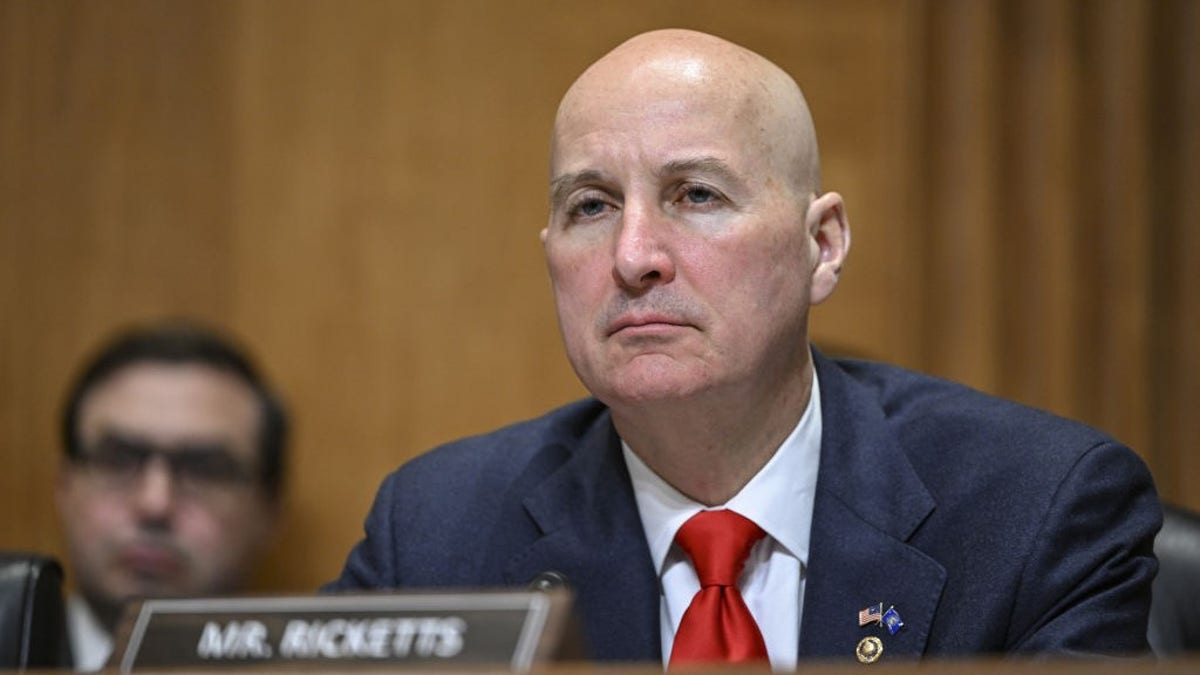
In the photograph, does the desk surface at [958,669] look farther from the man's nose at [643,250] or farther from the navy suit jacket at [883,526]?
the man's nose at [643,250]

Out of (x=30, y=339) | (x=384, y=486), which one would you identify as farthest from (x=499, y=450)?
(x=30, y=339)

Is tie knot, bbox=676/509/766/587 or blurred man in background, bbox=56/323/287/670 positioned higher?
tie knot, bbox=676/509/766/587

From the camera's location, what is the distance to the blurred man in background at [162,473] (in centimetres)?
344

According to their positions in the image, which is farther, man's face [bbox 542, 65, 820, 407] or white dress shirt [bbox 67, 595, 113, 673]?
white dress shirt [bbox 67, 595, 113, 673]

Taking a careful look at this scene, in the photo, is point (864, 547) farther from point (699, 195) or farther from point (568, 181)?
point (568, 181)

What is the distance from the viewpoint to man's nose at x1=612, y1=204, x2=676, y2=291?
6.84 ft

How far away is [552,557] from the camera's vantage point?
7.46 feet

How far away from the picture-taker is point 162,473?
345 centimetres

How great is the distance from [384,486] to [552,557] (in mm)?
351

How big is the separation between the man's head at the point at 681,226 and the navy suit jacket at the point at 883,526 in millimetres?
199

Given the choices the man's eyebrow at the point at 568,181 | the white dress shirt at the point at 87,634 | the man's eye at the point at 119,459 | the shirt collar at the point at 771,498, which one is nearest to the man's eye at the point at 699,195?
the man's eyebrow at the point at 568,181

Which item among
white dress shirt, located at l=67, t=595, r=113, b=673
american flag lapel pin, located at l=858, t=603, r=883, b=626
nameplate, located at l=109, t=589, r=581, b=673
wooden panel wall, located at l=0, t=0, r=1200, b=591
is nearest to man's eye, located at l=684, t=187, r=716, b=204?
american flag lapel pin, located at l=858, t=603, r=883, b=626

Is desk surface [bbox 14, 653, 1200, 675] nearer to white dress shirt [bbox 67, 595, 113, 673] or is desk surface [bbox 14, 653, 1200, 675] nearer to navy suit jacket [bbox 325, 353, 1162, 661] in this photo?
navy suit jacket [bbox 325, 353, 1162, 661]

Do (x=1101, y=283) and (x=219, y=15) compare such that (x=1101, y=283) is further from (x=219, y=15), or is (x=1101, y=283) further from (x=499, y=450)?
(x=219, y=15)
